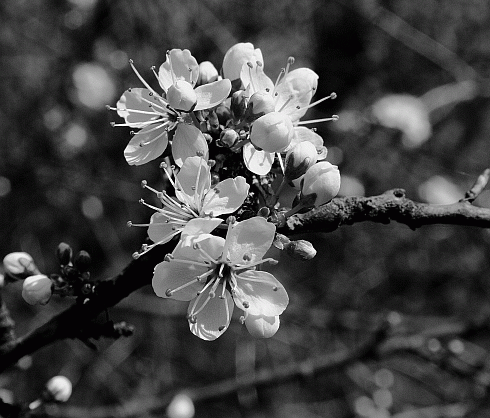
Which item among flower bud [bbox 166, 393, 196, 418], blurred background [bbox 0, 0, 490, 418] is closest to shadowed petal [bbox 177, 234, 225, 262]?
flower bud [bbox 166, 393, 196, 418]

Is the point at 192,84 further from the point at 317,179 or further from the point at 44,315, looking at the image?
the point at 44,315

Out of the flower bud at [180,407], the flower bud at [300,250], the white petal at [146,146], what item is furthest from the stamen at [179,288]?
the flower bud at [180,407]

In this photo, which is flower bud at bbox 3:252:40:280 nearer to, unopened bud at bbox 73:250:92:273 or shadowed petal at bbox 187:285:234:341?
unopened bud at bbox 73:250:92:273

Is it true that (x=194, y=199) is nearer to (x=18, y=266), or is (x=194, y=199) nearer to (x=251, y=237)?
(x=251, y=237)

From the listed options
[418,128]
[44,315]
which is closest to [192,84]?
[44,315]

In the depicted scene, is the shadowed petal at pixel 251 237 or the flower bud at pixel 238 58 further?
the flower bud at pixel 238 58

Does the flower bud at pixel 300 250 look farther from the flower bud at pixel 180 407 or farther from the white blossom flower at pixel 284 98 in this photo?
the flower bud at pixel 180 407
